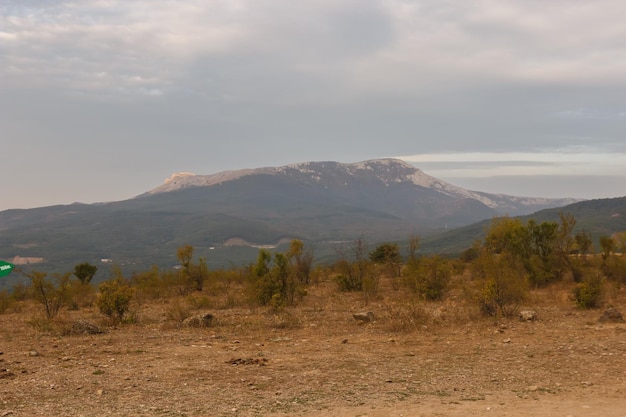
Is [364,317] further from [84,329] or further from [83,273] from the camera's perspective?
[83,273]

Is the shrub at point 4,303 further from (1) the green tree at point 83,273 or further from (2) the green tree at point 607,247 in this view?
(2) the green tree at point 607,247

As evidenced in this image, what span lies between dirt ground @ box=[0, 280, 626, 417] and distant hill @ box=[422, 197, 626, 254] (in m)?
114

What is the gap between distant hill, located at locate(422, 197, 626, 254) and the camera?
424ft

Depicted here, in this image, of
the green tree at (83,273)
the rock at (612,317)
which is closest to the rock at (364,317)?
the rock at (612,317)

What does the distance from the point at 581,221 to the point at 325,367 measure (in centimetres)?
14707

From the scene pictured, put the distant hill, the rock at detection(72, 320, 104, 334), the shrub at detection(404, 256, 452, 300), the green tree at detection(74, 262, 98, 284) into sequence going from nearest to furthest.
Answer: the rock at detection(72, 320, 104, 334) → the shrub at detection(404, 256, 452, 300) → the green tree at detection(74, 262, 98, 284) → the distant hill

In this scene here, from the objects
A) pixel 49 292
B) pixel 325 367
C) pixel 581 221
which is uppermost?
pixel 49 292

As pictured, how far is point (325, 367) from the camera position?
11094 mm

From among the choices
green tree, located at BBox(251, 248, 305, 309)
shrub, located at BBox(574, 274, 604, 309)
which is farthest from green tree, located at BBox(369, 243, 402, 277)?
shrub, located at BBox(574, 274, 604, 309)

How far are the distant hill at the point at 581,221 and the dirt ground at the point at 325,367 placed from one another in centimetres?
11375

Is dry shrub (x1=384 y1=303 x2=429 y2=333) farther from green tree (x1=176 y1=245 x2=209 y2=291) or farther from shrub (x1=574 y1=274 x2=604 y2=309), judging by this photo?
green tree (x1=176 y1=245 x2=209 y2=291)

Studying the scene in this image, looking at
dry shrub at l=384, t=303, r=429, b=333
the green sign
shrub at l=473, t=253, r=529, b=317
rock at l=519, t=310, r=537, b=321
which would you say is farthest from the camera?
shrub at l=473, t=253, r=529, b=317

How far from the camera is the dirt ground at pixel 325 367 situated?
834 cm

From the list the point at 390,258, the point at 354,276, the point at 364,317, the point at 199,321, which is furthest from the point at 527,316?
the point at 390,258
